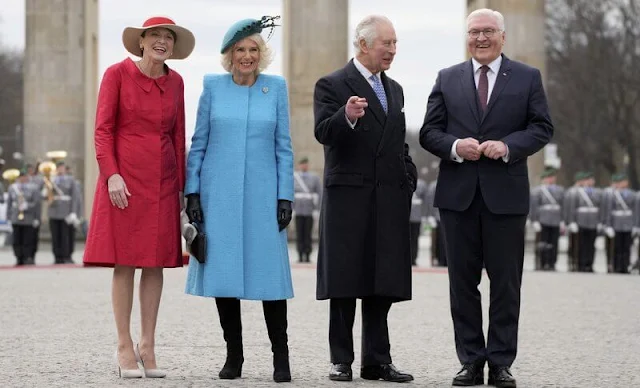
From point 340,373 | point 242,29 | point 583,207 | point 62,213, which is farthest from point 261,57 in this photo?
point 583,207

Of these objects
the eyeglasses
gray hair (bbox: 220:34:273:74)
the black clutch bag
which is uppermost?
the eyeglasses

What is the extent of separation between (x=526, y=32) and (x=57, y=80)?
11.5 m

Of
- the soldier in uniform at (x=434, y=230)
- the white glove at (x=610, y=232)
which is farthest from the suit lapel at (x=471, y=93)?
the soldier in uniform at (x=434, y=230)

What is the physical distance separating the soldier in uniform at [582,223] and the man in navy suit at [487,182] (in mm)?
20846

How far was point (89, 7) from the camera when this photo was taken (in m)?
39.2

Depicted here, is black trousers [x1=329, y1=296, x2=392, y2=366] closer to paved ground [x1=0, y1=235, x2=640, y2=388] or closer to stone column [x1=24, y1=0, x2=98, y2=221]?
paved ground [x1=0, y1=235, x2=640, y2=388]

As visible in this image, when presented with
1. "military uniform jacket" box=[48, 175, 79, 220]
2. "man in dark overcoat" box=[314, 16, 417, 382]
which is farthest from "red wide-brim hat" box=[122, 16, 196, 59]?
"military uniform jacket" box=[48, 175, 79, 220]

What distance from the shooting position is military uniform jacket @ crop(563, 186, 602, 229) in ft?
100

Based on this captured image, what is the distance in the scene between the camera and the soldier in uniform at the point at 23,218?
29.8 meters

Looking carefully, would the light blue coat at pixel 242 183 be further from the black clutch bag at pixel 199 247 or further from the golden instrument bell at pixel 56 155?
the golden instrument bell at pixel 56 155

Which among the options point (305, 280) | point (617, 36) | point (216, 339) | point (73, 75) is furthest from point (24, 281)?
point (617, 36)

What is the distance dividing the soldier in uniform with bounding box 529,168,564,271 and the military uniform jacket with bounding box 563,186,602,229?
0.18 m

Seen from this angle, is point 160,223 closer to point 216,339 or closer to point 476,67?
point 476,67

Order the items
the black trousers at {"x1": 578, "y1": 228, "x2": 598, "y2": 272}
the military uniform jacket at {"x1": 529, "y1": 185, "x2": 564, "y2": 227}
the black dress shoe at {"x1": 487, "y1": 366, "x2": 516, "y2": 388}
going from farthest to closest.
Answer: the military uniform jacket at {"x1": 529, "y1": 185, "x2": 564, "y2": 227} → the black trousers at {"x1": 578, "y1": 228, "x2": 598, "y2": 272} → the black dress shoe at {"x1": 487, "y1": 366, "x2": 516, "y2": 388}
